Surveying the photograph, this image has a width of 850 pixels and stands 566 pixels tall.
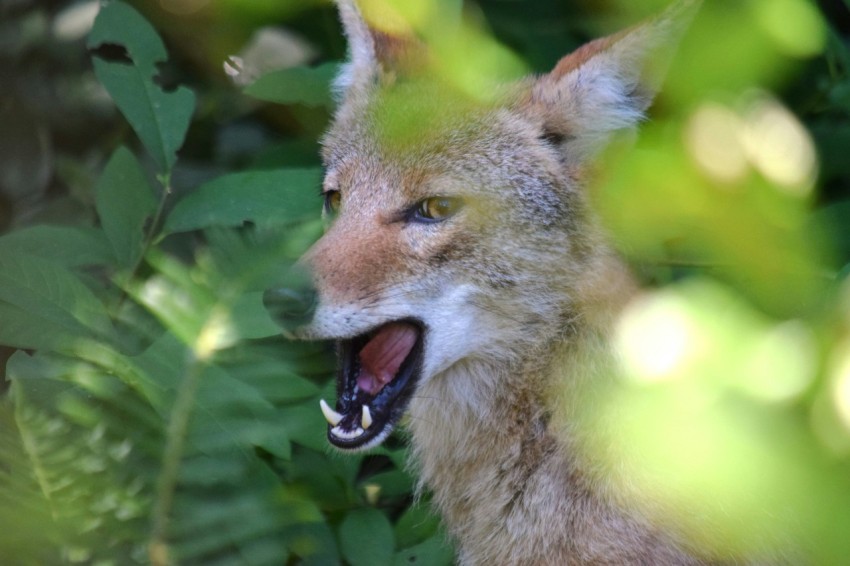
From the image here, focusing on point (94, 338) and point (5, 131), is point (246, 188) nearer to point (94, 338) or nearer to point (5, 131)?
point (94, 338)

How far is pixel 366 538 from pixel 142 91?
1806 mm

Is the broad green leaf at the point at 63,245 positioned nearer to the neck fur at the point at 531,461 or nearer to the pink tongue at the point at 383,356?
the pink tongue at the point at 383,356

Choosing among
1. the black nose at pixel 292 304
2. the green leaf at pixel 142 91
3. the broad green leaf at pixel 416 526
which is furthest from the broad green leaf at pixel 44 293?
the broad green leaf at pixel 416 526

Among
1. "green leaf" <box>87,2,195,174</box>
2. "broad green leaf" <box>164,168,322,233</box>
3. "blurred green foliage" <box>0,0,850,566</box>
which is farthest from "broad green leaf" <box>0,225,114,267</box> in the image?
"green leaf" <box>87,2,195,174</box>

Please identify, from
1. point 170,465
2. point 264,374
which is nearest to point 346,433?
point 264,374

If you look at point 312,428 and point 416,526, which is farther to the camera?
point 416,526

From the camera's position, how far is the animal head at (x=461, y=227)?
3.42m

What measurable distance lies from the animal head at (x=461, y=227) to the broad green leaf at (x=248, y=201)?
0.14 meters

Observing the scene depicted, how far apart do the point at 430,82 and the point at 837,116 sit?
2.25m

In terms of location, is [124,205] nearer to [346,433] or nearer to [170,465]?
[346,433]

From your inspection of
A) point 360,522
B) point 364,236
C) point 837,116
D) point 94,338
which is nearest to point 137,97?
point 364,236

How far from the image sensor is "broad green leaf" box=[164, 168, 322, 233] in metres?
3.63

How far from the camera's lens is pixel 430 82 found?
3.94 meters

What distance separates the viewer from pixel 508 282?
3590mm
